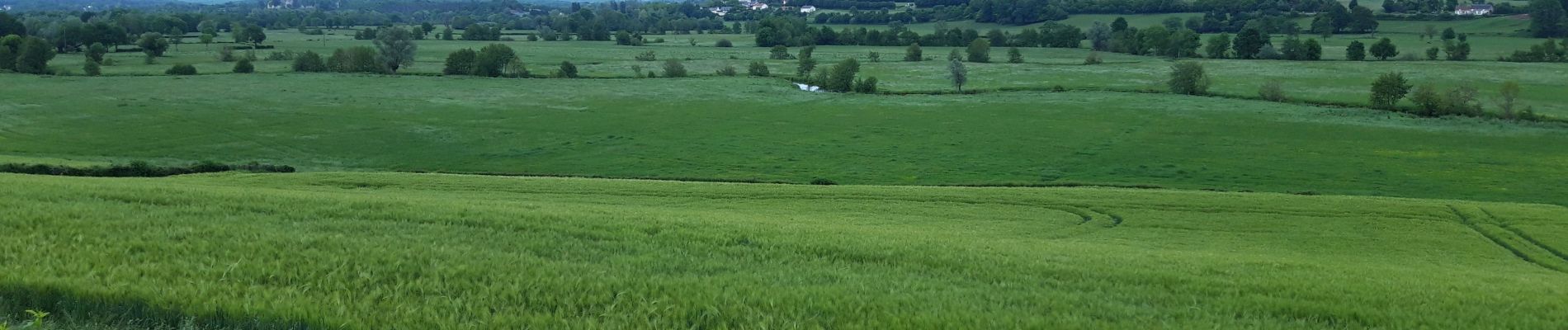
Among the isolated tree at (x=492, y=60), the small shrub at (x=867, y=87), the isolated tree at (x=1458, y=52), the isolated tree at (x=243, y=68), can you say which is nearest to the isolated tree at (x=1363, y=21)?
the isolated tree at (x=1458, y=52)

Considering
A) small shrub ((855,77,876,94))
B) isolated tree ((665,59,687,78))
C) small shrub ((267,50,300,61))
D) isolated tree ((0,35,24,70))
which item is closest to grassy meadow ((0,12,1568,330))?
small shrub ((855,77,876,94))

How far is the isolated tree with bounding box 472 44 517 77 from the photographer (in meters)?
110

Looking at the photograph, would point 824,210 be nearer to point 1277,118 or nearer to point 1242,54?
point 1277,118

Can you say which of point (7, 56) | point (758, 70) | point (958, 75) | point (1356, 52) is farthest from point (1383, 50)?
point (7, 56)

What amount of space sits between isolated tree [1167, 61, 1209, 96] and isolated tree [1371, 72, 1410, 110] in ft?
49.8

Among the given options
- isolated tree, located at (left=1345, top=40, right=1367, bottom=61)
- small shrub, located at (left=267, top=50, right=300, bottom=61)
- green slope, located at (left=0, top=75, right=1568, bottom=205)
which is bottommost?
green slope, located at (left=0, top=75, right=1568, bottom=205)

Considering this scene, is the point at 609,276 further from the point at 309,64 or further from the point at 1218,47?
the point at 1218,47

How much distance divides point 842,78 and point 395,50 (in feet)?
174

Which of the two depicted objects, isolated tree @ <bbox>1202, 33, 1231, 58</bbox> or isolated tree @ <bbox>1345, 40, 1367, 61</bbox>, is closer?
isolated tree @ <bbox>1345, 40, 1367, 61</bbox>

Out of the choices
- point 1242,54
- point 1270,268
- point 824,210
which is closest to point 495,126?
point 824,210

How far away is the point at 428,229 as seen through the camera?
44.3ft

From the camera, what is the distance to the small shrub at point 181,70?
343 feet

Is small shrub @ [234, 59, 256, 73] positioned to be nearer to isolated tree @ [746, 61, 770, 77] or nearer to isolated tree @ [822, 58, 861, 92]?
isolated tree @ [746, 61, 770, 77]

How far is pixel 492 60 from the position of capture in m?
110
